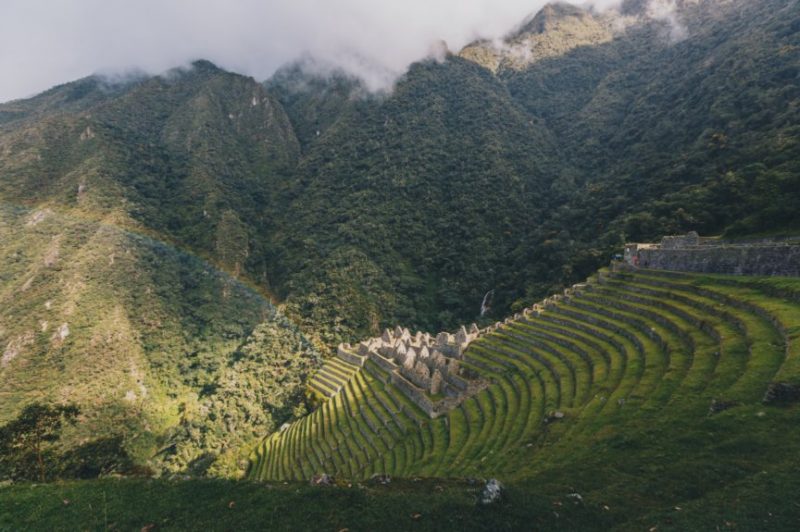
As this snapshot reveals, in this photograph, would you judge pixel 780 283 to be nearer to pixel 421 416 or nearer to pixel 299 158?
pixel 421 416

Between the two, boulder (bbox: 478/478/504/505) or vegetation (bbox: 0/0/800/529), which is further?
vegetation (bbox: 0/0/800/529)

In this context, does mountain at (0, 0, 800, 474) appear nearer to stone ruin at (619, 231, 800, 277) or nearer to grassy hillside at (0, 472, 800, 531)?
stone ruin at (619, 231, 800, 277)

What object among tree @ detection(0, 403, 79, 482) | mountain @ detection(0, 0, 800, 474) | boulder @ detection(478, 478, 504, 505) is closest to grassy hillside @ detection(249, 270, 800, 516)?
boulder @ detection(478, 478, 504, 505)

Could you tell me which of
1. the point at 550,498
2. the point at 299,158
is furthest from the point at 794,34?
the point at 299,158

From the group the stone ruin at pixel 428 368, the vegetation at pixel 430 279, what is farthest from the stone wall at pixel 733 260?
the stone ruin at pixel 428 368

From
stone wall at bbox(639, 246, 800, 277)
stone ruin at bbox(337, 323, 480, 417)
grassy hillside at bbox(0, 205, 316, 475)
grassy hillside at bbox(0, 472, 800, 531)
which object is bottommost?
grassy hillside at bbox(0, 205, 316, 475)

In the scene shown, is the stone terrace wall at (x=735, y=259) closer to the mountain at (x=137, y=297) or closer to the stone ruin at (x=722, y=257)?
the stone ruin at (x=722, y=257)
